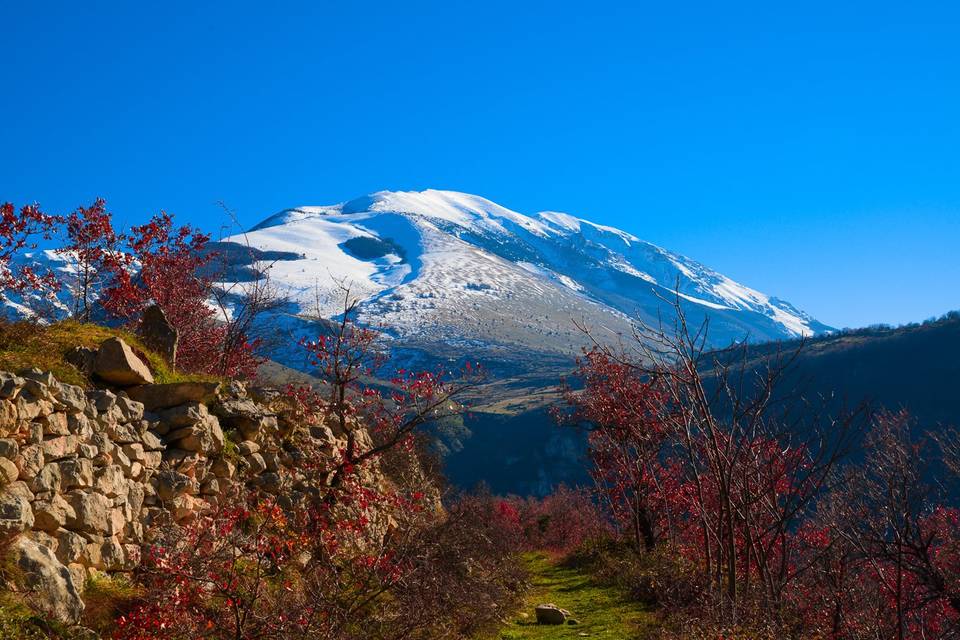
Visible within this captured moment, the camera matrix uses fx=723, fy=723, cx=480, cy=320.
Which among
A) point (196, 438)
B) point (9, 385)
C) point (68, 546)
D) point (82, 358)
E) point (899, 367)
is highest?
point (899, 367)

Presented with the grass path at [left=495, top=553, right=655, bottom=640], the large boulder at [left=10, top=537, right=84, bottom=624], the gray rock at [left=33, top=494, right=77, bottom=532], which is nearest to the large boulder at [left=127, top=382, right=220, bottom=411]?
the gray rock at [left=33, top=494, right=77, bottom=532]

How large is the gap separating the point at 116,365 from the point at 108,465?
2.01 m

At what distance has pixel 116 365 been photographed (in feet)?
32.6

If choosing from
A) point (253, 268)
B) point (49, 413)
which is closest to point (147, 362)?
point (49, 413)

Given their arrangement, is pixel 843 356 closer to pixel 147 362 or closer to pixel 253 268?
pixel 253 268

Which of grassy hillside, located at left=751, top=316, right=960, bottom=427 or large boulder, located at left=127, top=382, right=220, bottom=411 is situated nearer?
large boulder, located at left=127, top=382, right=220, bottom=411

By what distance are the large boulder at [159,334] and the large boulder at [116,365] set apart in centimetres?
270

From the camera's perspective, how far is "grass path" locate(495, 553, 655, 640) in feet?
45.6

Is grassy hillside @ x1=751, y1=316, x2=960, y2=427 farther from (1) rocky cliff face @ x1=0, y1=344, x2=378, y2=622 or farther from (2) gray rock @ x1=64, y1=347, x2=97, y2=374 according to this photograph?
(2) gray rock @ x1=64, y1=347, x2=97, y2=374

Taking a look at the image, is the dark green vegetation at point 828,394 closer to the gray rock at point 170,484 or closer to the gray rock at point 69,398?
the gray rock at point 170,484

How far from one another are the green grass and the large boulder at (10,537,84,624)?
2.80 m

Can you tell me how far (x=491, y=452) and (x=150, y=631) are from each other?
106988 millimetres

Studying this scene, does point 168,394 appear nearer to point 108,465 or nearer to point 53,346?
point 53,346

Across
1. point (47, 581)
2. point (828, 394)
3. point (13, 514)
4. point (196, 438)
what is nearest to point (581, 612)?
point (196, 438)
